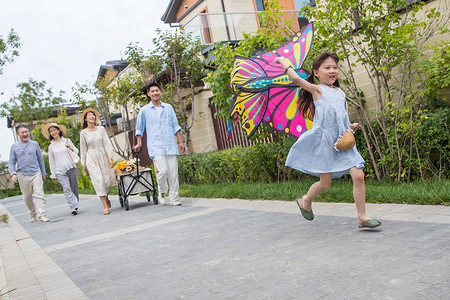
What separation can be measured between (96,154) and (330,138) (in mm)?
6477

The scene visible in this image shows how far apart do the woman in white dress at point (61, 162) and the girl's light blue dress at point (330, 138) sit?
749cm

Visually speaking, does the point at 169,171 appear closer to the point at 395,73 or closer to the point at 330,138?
the point at 395,73

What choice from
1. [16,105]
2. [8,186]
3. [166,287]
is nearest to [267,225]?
[166,287]

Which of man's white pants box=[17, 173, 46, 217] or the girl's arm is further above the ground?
the girl's arm

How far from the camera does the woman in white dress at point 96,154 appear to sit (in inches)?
391

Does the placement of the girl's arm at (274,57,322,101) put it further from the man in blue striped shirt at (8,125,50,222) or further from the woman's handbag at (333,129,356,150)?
the man in blue striped shirt at (8,125,50,222)

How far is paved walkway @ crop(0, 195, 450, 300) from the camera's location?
3.22 metres

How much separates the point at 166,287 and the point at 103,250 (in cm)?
214

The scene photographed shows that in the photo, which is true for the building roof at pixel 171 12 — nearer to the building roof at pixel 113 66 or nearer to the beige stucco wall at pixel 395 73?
the building roof at pixel 113 66

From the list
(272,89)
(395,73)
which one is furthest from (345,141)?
(395,73)

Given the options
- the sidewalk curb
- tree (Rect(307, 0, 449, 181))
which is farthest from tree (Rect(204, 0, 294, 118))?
the sidewalk curb

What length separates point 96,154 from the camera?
1002 cm

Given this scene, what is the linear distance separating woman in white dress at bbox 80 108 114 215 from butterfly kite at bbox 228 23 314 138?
3819mm

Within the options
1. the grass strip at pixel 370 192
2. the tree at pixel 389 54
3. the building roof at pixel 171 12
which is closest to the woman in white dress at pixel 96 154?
the grass strip at pixel 370 192
